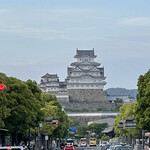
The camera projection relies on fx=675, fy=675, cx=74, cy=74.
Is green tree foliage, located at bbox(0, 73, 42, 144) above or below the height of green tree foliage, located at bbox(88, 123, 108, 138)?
below

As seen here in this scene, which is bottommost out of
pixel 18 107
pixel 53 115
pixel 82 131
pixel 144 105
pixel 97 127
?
pixel 18 107

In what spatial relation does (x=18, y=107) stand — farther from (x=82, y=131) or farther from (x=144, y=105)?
(x=82, y=131)

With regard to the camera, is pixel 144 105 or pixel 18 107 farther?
pixel 144 105

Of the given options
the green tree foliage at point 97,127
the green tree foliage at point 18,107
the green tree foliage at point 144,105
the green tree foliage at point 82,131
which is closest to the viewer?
the green tree foliage at point 18,107

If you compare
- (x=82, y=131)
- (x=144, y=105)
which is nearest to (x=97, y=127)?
(x=82, y=131)

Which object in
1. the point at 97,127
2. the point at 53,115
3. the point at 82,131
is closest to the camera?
the point at 53,115

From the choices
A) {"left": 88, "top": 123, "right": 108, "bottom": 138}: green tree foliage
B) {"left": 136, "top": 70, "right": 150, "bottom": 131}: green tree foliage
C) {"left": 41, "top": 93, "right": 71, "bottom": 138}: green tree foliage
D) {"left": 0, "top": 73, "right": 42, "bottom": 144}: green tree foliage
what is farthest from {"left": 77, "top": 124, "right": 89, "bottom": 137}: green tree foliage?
{"left": 0, "top": 73, "right": 42, "bottom": 144}: green tree foliage

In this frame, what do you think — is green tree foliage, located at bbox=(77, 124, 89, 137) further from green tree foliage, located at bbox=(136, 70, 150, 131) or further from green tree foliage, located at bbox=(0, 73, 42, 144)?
green tree foliage, located at bbox=(0, 73, 42, 144)

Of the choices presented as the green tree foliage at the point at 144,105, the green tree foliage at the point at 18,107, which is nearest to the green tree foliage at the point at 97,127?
the green tree foliage at the point at 144,105

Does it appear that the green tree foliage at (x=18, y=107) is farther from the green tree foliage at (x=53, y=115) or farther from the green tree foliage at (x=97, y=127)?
the green tree foliage at (x=97, y=127)

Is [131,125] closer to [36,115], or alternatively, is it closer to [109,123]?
[36,115]

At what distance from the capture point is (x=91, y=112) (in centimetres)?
19600

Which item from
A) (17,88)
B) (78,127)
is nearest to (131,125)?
(17,88)

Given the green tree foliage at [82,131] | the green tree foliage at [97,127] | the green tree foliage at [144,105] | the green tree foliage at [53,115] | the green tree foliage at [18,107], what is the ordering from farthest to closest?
the green tree foliage at [82,131]
the green tree foliage at [97,127]
the green tree foliage at [53,115]
the green tree foliage at [144,105]
the green tree foliage at [18,107]
